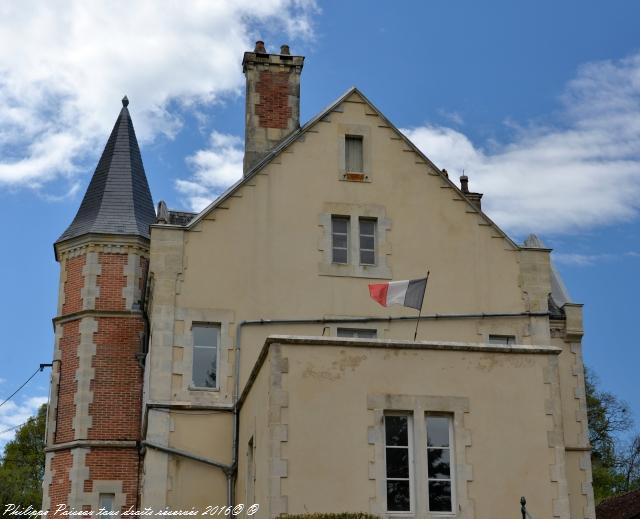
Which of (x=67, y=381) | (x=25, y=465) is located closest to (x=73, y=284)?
(x=67, y=381)

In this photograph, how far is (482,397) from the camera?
649 inches

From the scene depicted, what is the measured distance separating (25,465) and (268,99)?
3284cm

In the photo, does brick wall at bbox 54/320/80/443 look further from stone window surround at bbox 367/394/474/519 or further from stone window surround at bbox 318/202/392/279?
stone window surround at bbox 367/394/474/519

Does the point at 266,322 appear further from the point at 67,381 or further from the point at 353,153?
the point at 67,381

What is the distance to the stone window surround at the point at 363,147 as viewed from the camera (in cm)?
2273

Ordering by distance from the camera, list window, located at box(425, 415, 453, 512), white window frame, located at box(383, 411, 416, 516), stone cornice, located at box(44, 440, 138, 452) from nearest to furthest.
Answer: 1. white window frame, located at box(383, 411, 416, 516)
2. window, located at box(425, 415, 453, 512)
3. stone cornice, located at box(44, 440, 138, 452)

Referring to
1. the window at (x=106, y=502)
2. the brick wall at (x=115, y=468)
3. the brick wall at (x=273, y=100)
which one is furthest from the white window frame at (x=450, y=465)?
the brick wall at (x=273, y=100)

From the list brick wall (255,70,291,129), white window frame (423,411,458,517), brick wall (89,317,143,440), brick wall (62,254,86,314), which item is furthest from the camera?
brick wall (255,70,291,129)

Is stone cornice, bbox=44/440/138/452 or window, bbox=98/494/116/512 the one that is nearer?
window, bbox=98/494/116/512

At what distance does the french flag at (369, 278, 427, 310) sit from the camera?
19.2 m

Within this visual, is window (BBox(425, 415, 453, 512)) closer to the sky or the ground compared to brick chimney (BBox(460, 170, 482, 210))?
closer to the ground

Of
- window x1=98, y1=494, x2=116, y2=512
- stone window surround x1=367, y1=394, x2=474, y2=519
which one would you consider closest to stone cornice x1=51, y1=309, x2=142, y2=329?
window x1=98, y1=494, x2=116, y2=512

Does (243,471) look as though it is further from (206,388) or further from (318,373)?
(318,373)

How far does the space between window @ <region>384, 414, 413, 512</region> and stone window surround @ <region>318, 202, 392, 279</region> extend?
6.12 metres
